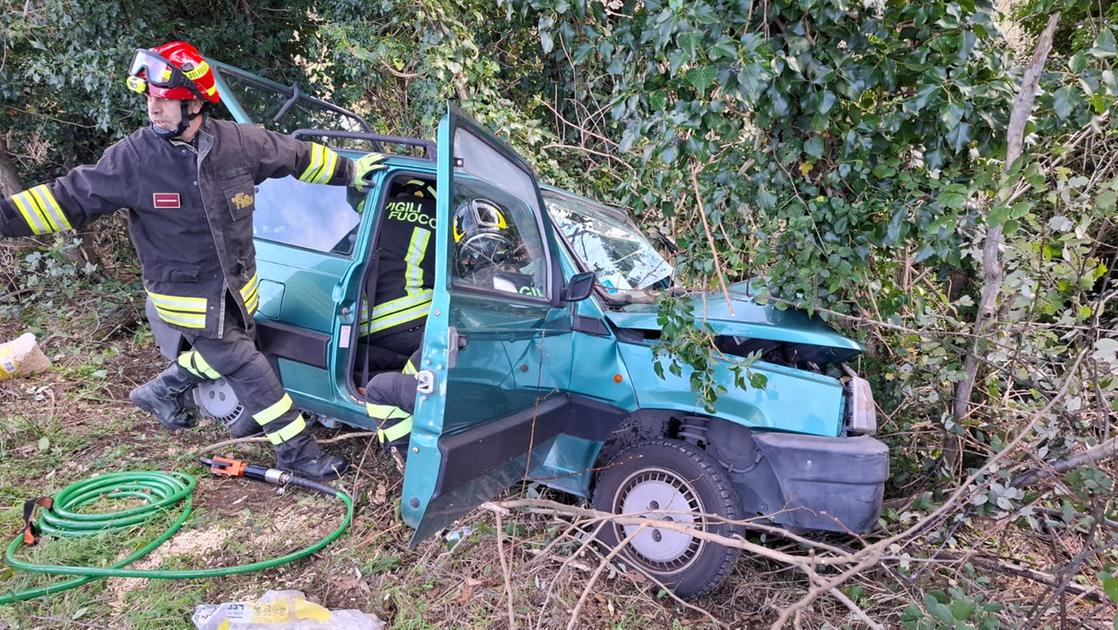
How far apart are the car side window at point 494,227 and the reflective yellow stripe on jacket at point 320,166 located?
40.0 inches

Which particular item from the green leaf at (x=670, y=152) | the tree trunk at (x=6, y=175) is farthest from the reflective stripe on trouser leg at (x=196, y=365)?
the tree trunk at (x=6, y=175)

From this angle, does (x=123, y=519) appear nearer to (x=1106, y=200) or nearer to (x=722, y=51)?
(x=722, y=51)

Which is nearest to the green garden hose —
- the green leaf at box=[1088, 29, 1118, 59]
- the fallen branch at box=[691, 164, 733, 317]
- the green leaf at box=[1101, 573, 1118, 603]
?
the fallen branch at box=[691, 164, 733, 317]

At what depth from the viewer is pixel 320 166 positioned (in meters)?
3.31

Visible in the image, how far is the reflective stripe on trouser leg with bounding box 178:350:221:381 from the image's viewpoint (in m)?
3.55

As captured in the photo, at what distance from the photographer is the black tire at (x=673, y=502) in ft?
9.19

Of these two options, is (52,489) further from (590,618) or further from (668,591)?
(668,591)

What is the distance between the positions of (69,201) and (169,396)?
4.75ft

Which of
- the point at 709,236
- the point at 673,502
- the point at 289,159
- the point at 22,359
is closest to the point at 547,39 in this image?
the point at 709,236

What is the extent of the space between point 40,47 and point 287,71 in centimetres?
193

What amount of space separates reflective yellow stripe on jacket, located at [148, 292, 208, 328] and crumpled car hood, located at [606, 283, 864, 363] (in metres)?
1.94

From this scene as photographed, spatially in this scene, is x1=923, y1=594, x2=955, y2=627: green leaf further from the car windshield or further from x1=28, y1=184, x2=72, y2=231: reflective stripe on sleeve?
x1=28, y1=184, x2=72, y2=231: reflective stripe on sleeve

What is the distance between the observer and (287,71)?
6.52 metres

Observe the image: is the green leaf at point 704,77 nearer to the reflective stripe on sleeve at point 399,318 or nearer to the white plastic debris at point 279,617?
the reflective stripe on sleeve at point 399,318
